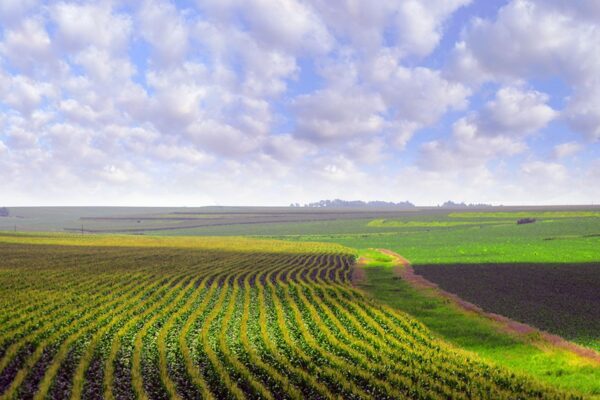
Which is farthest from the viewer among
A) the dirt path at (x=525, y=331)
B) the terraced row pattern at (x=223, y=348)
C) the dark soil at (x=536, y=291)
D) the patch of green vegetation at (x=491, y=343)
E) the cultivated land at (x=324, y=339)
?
the dark soil at (x=536, y=291)

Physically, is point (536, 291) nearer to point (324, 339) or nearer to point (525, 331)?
point (525, 331)

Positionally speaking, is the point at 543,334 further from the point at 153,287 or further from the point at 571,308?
the point at 153,287

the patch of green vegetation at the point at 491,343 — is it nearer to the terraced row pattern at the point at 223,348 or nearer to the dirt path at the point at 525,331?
the dirt path at the point at 525,331

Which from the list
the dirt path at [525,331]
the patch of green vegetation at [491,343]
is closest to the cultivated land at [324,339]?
the patch of green vegetation at [491,343]

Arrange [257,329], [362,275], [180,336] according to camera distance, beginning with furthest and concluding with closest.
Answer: [362,275]
[257,329]
[180,336]

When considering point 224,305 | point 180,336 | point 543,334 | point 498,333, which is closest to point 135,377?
point 180,336

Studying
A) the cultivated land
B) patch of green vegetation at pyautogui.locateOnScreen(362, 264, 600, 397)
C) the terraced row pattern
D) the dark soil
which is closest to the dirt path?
the cultivated land

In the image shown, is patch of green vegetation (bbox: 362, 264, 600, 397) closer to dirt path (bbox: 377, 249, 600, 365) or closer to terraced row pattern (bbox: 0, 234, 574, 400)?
dirt path (bbox: 377, 249, 600, 365)

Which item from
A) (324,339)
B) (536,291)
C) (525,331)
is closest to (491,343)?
(525,331)
